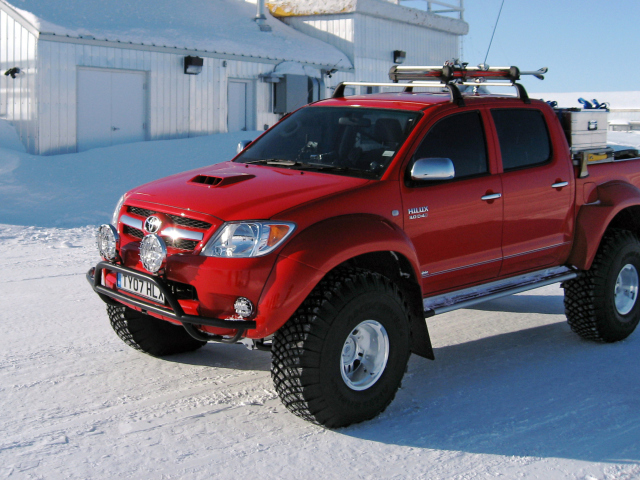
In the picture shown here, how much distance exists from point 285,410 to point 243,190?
4.38ft

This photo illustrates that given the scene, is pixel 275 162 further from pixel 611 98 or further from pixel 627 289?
pixel 611 98

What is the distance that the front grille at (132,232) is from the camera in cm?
462

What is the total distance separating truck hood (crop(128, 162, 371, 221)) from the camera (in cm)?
418

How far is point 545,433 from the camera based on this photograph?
4.23m

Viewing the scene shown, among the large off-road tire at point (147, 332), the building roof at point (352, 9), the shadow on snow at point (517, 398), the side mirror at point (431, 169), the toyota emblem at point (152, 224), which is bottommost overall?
the shadow on snow at point (517, 398)

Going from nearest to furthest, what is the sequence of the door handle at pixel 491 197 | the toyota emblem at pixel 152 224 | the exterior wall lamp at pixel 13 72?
the toyota emblem at pixel 152 224 → the door handle at pixel 491 197 → the exterior wall lamp at pixel 13 72

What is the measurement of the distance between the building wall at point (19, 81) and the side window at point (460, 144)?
42.3ft

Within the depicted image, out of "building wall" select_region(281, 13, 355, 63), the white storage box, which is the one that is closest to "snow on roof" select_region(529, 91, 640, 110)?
"building wall" select_region(281, 13, 355, 63)

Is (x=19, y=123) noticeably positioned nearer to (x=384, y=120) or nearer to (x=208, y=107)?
(x=208, y=107)

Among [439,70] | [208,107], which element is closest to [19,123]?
[208,107]

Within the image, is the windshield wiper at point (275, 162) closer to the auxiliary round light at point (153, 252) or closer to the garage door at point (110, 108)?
the auxiliary round light at point (153, 252)

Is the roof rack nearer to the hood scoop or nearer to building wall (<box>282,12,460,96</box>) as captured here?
the hood scoop

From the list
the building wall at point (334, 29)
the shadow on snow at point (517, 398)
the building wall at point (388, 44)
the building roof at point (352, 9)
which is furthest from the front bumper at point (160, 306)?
the building roof at point (352, 9)

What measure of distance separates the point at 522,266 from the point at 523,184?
0.62 m
